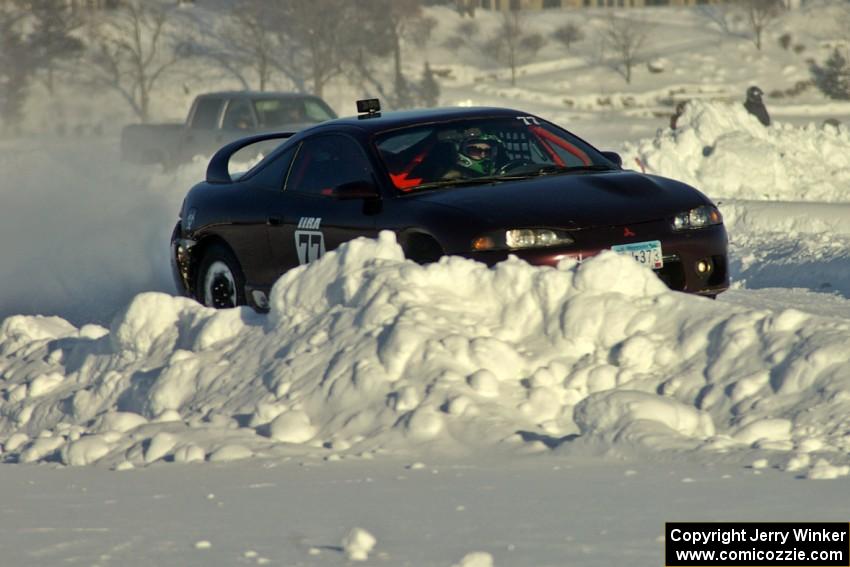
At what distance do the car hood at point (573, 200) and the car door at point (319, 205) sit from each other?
0.45 metres

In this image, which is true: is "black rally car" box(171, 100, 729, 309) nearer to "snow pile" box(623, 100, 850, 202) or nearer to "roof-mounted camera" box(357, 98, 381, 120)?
"roof-mounted camera" box(357, 98, 381, 120)

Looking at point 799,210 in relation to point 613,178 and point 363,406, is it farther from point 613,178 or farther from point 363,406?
point 363,406

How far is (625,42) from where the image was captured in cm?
6056

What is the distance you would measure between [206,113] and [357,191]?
1501 centimetres

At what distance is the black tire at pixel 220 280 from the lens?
976 cm

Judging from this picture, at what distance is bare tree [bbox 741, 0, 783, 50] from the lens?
6378 centimetres

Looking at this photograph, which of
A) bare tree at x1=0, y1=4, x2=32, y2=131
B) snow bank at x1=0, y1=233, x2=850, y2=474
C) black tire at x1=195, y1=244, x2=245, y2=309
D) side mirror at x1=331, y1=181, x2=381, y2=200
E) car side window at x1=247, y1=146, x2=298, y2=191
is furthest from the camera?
bare tree at x1=0, y1=4, x2=32, y2=131

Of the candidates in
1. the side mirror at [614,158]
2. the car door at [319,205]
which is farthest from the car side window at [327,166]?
the side mirror at [614,158]

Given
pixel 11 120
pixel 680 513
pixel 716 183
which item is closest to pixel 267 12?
pixel 11 120

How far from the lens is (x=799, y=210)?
583 inches

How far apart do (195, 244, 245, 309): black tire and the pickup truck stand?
12388 millimetres

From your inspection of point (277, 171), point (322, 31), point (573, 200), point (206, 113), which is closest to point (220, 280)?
point (277, 171)

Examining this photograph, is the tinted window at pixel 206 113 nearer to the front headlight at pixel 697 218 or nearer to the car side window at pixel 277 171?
the car side window at pixel 277 171

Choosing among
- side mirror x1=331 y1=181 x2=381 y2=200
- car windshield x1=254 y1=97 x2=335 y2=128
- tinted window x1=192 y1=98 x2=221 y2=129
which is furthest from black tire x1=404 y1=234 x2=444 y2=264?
tinted window x1=192 y1=98 x2=221 y2=129
